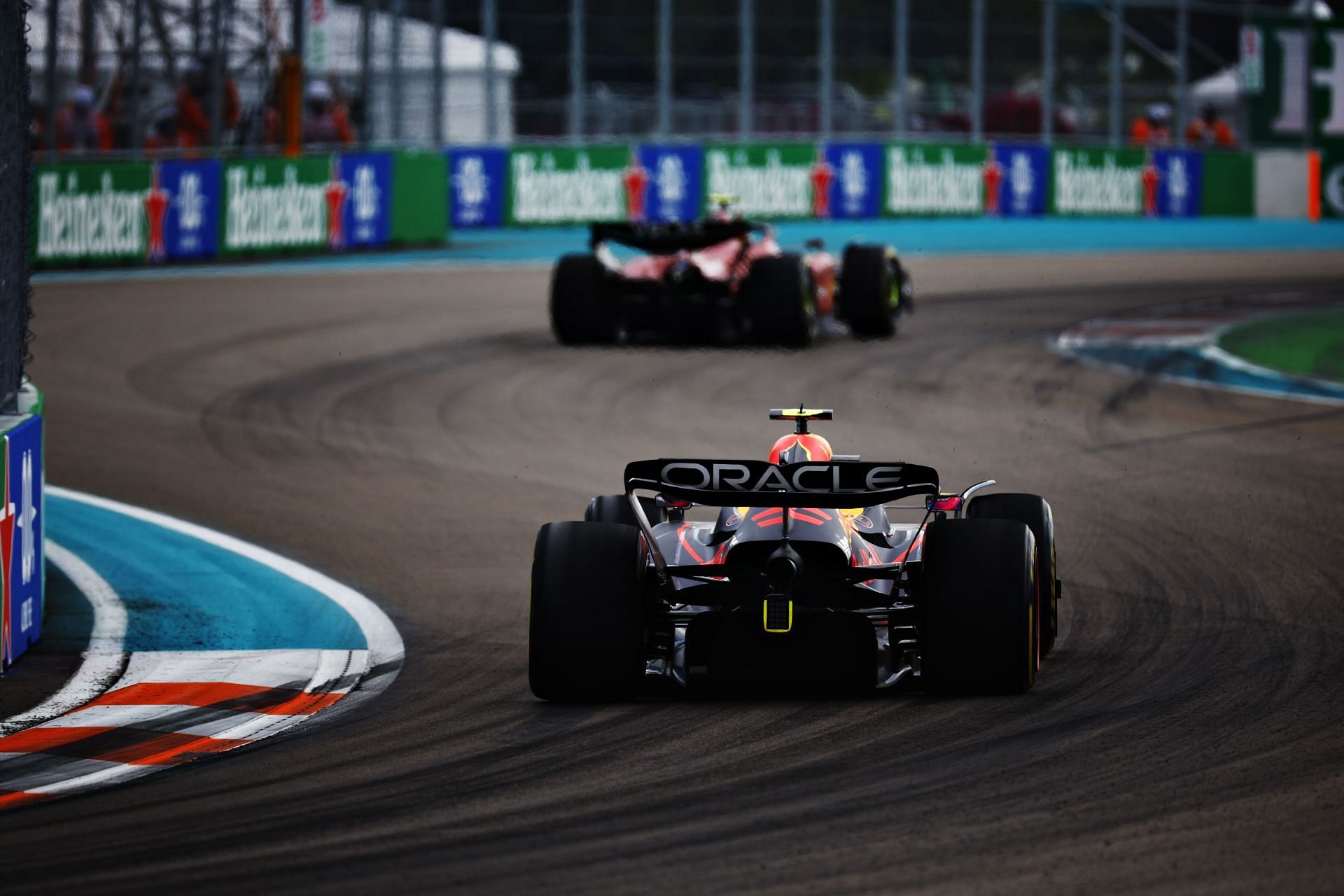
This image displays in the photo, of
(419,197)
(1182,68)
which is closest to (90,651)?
(419,197)

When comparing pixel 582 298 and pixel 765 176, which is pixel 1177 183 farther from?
pixel 582 298

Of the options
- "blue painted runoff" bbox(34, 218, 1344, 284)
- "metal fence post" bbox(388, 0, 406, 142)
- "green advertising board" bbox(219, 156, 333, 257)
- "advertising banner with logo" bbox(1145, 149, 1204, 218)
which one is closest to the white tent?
"metal fence post" bbox(388, 0, 406, 142)

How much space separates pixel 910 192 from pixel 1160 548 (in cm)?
2619

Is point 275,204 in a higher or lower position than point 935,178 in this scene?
lower

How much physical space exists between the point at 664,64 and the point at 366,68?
17.5ft

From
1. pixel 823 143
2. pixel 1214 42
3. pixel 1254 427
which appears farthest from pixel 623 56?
pixel 1254 427

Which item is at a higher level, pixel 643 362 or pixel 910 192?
pixel 910 192

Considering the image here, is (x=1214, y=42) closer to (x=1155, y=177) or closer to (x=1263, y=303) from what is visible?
(x=1155, y=177)

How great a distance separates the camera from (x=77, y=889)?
5477mm

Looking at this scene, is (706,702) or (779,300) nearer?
(706,702)

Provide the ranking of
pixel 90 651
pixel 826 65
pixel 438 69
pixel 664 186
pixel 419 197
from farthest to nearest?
pixel 826 65
pixel 438 69
pixel 664 186
pixel 419 197
pixel 90 651

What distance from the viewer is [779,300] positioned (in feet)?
63.0

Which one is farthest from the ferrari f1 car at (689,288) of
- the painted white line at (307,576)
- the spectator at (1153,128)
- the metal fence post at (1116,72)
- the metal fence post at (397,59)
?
the metal fence post at (1116,72)

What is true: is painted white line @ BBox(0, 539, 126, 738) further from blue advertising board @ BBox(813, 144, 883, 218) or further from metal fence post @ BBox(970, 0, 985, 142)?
metal fence post @ BBox(970, 0, 985, 142)
